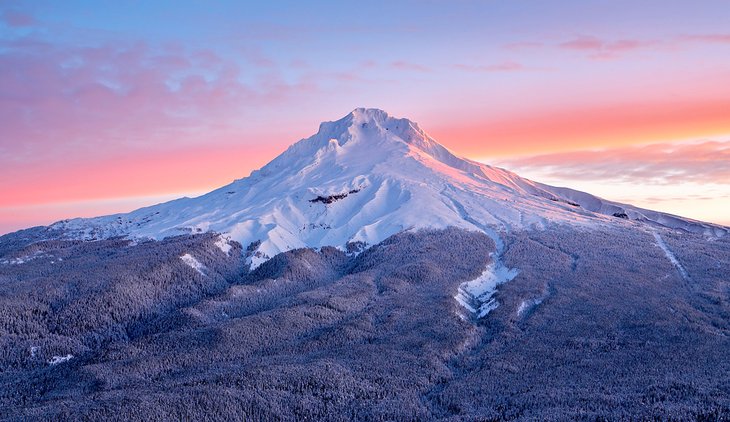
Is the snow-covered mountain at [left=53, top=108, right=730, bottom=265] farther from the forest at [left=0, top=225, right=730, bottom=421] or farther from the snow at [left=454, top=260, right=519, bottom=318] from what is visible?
the snow at [left=454, top=260, right=519, bottom=318]

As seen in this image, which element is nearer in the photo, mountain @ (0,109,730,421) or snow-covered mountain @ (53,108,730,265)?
mountain @ (0,109,730,421)

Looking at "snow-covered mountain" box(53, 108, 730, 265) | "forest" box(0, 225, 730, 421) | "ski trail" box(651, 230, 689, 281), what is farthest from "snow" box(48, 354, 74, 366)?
"ski trail" box(651, 230, 689, 281)

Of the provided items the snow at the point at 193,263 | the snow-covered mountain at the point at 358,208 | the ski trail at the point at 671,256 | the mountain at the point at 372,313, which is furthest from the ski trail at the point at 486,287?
the snow at the point at 193,263

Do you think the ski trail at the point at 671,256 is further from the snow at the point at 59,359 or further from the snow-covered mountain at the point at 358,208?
the snow at the point at 59,359

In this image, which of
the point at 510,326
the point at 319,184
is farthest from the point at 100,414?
the point at 319,184

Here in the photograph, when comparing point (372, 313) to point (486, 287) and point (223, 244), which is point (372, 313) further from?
point (223, 244)

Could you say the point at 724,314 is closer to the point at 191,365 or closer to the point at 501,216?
the point at 501,216
